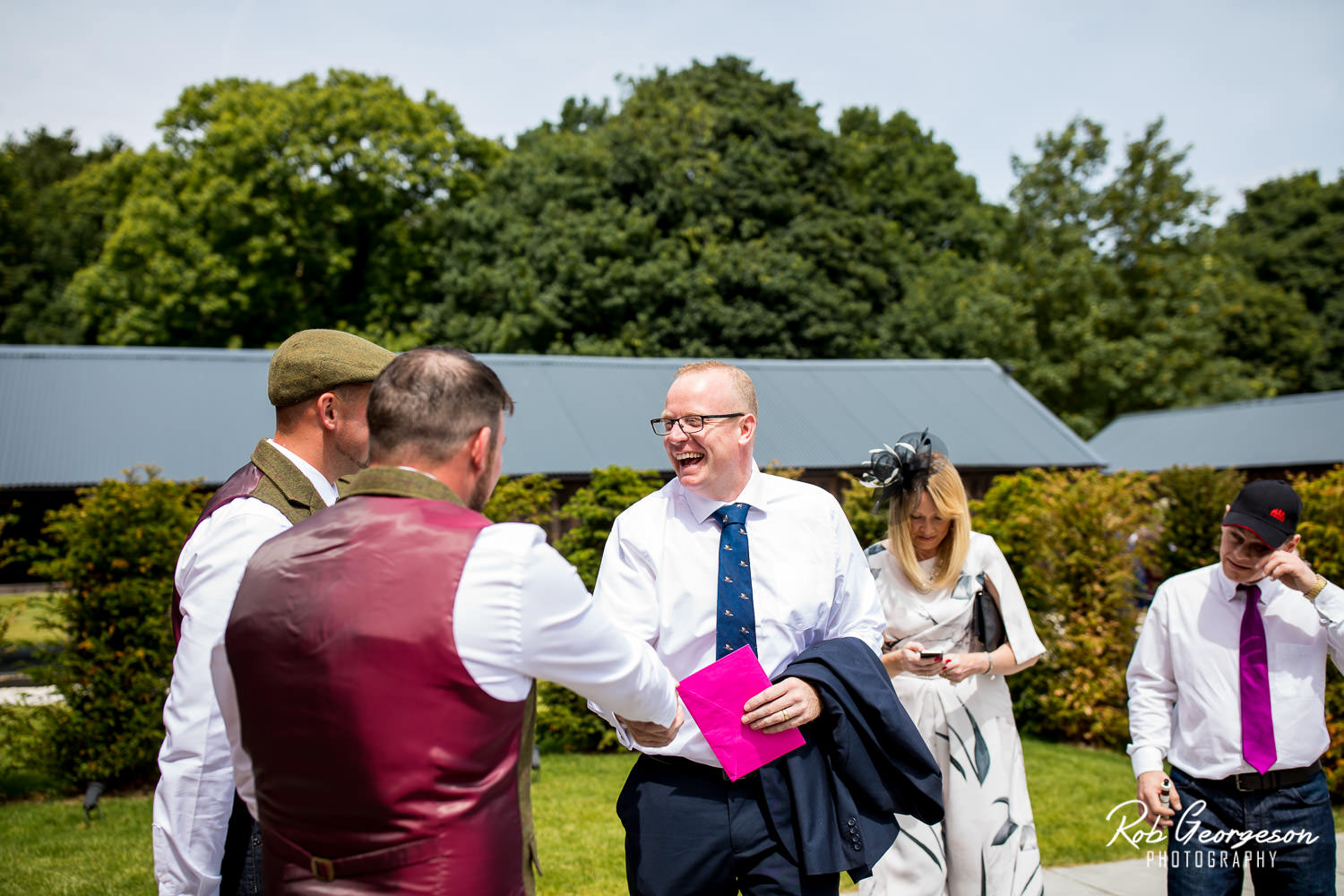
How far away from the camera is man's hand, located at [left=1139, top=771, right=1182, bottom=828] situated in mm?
3432

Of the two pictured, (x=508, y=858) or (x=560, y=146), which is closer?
(x=508, y=858)

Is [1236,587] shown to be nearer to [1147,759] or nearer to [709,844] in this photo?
[1147,759]

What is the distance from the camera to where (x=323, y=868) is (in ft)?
5.86

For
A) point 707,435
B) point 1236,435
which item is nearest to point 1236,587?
point 707,435

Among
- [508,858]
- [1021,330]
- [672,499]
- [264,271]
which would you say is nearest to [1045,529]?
[672,499]

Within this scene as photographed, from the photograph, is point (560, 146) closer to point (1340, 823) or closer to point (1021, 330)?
point (1021, 330)

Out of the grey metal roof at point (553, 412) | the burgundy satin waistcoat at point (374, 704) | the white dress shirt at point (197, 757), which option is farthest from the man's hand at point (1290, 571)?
the grey metal roof at point (553, 412)

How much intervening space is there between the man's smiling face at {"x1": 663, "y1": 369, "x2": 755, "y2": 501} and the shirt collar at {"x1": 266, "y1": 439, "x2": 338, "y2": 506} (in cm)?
106

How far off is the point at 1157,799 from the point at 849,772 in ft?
4.84

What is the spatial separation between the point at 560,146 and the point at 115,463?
1814 cm

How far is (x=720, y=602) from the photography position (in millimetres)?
2920

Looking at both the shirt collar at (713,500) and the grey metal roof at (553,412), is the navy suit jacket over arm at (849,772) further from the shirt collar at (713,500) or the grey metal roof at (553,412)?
the grey metal roof at (553,412)

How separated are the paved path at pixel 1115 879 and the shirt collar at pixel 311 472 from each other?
15.0 ft

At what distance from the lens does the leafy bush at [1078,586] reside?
8711 mm
